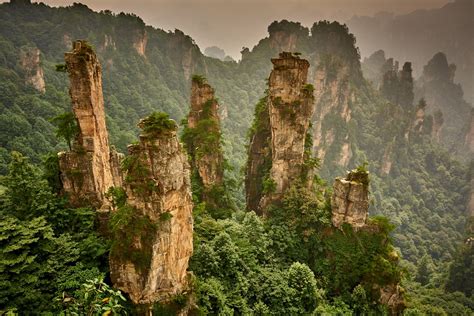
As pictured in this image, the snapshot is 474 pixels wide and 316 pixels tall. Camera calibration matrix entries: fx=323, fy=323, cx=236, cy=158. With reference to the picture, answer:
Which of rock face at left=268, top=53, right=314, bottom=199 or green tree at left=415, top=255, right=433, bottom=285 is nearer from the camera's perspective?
rock face at left=268, top=53, right=314, bottom=199

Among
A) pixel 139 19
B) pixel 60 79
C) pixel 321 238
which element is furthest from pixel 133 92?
pixel 321 238

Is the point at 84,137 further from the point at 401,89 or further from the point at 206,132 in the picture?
the point at 401,89

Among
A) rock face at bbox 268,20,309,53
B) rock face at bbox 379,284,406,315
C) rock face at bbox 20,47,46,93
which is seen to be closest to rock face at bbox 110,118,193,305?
rock face at bbox 379,284,406,315

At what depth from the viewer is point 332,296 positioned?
800 inches

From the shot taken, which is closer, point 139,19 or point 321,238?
point 321,238

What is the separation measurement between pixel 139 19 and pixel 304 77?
73.8 meters

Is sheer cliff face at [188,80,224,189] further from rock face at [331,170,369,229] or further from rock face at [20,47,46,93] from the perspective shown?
rock face at [20,47,46,93]

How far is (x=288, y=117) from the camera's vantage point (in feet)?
78.0

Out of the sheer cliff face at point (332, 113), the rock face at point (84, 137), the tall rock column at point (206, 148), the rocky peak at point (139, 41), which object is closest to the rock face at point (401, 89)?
the sheer cliff face at point (332, 113)

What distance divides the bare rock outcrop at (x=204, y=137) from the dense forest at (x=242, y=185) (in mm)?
350

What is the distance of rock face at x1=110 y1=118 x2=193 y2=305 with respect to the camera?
1324 centimetres

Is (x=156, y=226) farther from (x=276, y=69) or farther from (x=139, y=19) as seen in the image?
(x=139, y=19)

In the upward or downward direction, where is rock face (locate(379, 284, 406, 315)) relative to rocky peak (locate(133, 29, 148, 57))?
downward

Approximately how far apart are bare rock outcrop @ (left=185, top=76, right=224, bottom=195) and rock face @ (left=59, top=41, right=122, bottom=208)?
9131mm
